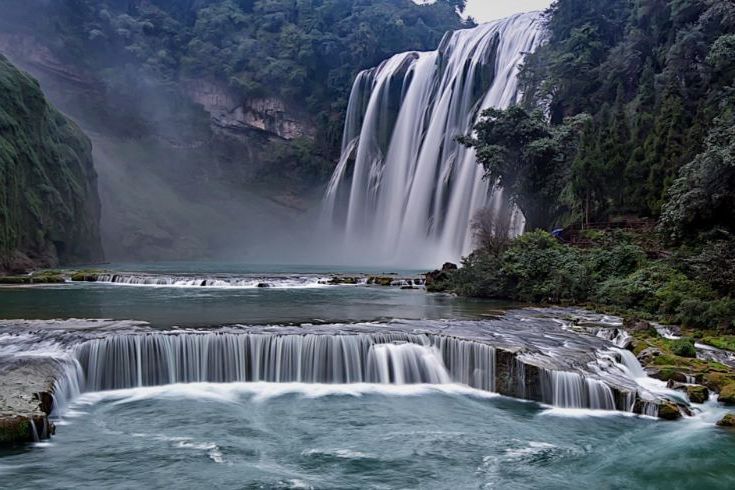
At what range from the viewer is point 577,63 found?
35.7m

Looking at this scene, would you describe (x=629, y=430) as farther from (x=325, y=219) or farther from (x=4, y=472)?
(x=325, y=219)

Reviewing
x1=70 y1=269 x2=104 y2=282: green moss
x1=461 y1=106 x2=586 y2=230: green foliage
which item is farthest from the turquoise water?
x1=461 y1=106 x2=586 y2=230: green foliage

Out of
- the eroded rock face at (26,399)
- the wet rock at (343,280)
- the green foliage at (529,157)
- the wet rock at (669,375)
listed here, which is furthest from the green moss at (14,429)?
the green foliage at (529,157)

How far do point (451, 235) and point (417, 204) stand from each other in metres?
6.58

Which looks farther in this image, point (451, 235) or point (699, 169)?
point (451, 235)

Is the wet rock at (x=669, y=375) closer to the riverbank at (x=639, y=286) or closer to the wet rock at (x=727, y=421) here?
the riverbank at (x=639, y=286)

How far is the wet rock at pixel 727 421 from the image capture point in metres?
10.4

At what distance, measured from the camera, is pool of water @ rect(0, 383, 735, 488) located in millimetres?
8461

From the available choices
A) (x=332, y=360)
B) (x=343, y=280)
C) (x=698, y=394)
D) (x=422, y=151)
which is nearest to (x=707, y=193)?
(x=698, y=394)

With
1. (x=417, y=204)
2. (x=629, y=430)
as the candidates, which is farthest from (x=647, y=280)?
(x=417, y=204)

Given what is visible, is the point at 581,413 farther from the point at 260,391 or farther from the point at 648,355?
the point at 260,391

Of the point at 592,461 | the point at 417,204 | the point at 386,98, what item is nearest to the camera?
the point at 592,461

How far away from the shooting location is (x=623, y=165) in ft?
90.2

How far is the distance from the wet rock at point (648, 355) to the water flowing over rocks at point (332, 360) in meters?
0.29
